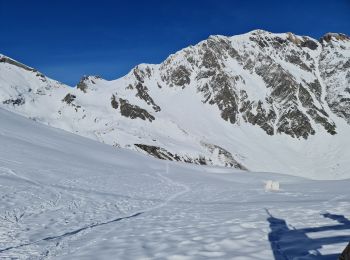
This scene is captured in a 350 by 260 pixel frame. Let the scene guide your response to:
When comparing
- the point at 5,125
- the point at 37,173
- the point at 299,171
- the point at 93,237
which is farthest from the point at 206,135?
the point at 93,237

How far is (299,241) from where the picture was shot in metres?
9.48

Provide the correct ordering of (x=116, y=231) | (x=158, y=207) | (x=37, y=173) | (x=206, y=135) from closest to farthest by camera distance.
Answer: (x=116, y=231) < (x=158, y=207) < (x=37, y=173) < (x=206, y=135)

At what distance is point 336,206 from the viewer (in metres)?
14.9

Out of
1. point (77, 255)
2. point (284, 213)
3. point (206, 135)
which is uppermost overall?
point (206, 135)

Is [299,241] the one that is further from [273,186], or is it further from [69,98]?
[69,98]

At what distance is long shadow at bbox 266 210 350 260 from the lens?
8.25m

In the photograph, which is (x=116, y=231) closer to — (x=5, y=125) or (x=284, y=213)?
(x=284, y=213)

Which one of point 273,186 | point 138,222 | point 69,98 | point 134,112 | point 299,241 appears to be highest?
point 69,98

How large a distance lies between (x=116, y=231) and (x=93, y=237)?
1054 mm

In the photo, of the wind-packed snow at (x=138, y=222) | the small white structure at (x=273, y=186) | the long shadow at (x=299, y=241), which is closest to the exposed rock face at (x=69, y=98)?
the wind-packed snow at (x=138, y=222)

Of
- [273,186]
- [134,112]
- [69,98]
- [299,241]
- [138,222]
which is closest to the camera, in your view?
[299,241]

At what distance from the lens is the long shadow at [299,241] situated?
825cm

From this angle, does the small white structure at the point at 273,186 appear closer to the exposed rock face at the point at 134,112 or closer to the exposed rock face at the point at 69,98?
the exposed rock face at the point at 134,112

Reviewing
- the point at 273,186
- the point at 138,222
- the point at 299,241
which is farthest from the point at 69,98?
the point at 299,241
